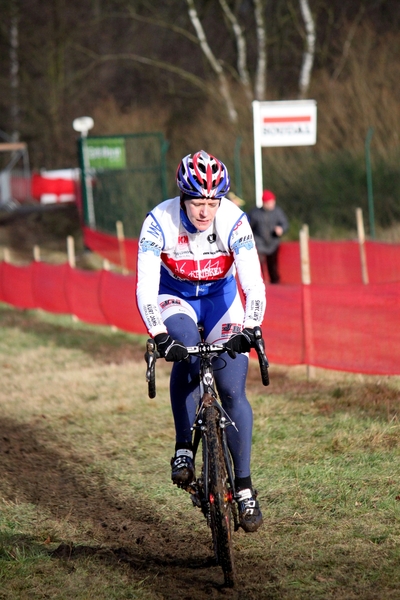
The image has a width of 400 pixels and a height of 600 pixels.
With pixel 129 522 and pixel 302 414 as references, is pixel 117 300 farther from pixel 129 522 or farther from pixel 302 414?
pixel 129 522

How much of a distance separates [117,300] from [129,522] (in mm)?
8208

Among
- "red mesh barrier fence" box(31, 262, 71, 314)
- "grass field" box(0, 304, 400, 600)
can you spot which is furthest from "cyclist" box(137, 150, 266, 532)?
"red mesh barrier fence" box(31, 262, 71, 314)

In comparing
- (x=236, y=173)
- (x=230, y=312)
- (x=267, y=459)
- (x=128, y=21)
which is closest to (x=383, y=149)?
(x=236, y=173)

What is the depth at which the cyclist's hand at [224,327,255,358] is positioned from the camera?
4.53 metres

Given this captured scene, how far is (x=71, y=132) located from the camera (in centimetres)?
4394

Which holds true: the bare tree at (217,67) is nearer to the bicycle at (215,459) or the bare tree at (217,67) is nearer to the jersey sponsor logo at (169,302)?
the jersey sponsor logo at (169,302)

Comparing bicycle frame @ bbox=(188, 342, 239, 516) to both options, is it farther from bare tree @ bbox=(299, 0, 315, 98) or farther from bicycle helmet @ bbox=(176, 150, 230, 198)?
bare tree @ bbox=(299, 0, 315, 98)

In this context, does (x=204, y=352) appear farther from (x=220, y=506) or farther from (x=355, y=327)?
(x=355, y=327)

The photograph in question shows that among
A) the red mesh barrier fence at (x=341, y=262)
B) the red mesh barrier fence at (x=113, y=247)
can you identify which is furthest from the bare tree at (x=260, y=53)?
the red mesh barrier fence at (x=341, y=262)

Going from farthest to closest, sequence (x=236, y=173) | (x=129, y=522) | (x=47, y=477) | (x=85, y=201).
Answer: (x=85, y=201), (x=236, y=173), (x=47, y=477), (x=129, y=522)

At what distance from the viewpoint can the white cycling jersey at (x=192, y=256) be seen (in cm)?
493

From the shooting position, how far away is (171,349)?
4523 millimetres

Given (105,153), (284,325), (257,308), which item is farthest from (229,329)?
(105,153)

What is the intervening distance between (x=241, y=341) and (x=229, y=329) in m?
0.45
